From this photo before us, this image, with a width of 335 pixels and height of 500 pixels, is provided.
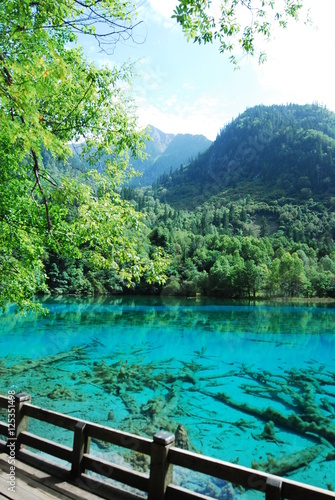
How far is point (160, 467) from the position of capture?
10.0 ft

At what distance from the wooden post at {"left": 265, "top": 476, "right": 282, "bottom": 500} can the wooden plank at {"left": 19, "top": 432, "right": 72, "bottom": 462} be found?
2.06m

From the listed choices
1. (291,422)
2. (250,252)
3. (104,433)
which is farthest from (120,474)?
(250,252)

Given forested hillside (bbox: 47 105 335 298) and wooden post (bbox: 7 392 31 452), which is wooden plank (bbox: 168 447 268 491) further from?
forested hillside (bbox: 47 105 335 298)

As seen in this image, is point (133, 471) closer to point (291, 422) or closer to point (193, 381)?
point (291, 422)

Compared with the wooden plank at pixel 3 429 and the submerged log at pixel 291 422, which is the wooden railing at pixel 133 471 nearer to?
the wooden plank at pixel 3 429

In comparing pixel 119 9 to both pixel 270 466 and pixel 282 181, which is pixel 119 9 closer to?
pixel 270 466

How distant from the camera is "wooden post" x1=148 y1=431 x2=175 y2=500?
119 inches

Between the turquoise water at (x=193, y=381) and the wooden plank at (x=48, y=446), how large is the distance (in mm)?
7244

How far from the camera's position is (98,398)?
13508 mm

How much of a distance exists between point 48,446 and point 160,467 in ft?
4.83

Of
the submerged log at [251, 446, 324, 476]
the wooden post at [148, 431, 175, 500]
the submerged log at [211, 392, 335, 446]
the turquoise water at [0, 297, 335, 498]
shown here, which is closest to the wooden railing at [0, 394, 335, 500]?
the wooden post at [148, 431, 175, 500]

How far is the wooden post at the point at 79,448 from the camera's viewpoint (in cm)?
347

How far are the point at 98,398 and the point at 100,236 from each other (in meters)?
9.93

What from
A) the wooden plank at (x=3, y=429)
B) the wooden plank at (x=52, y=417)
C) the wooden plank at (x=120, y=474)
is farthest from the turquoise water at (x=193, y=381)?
the wooden plank at (x=120, y=474)
